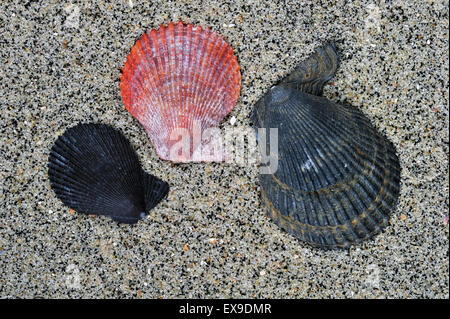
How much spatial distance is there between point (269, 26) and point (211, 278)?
0.93m

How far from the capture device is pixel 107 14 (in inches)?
55.8

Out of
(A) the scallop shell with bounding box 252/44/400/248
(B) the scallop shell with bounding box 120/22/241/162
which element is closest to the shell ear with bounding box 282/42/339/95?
(A) the scallop shell with bounding box 252/44/400/248

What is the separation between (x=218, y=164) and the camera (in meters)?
1.42

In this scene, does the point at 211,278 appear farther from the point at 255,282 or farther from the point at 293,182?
the point at 293,182

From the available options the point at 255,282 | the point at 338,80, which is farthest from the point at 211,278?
the point at 338,80

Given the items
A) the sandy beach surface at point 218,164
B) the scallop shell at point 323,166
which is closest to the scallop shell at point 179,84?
the sandy beach surface at point 218,164

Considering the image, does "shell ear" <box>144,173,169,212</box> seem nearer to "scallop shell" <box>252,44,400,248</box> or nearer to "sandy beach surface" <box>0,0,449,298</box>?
"sandy beach surface" <box>0,0,449,298</box>

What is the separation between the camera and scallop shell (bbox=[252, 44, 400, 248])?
119 centimetres

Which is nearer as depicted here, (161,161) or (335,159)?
(335,159)

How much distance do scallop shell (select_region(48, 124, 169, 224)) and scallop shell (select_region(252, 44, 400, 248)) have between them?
43cm

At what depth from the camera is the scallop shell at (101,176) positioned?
136 centimetres

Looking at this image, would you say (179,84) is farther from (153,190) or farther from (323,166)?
(323,166)

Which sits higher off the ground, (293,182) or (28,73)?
(28,73)
